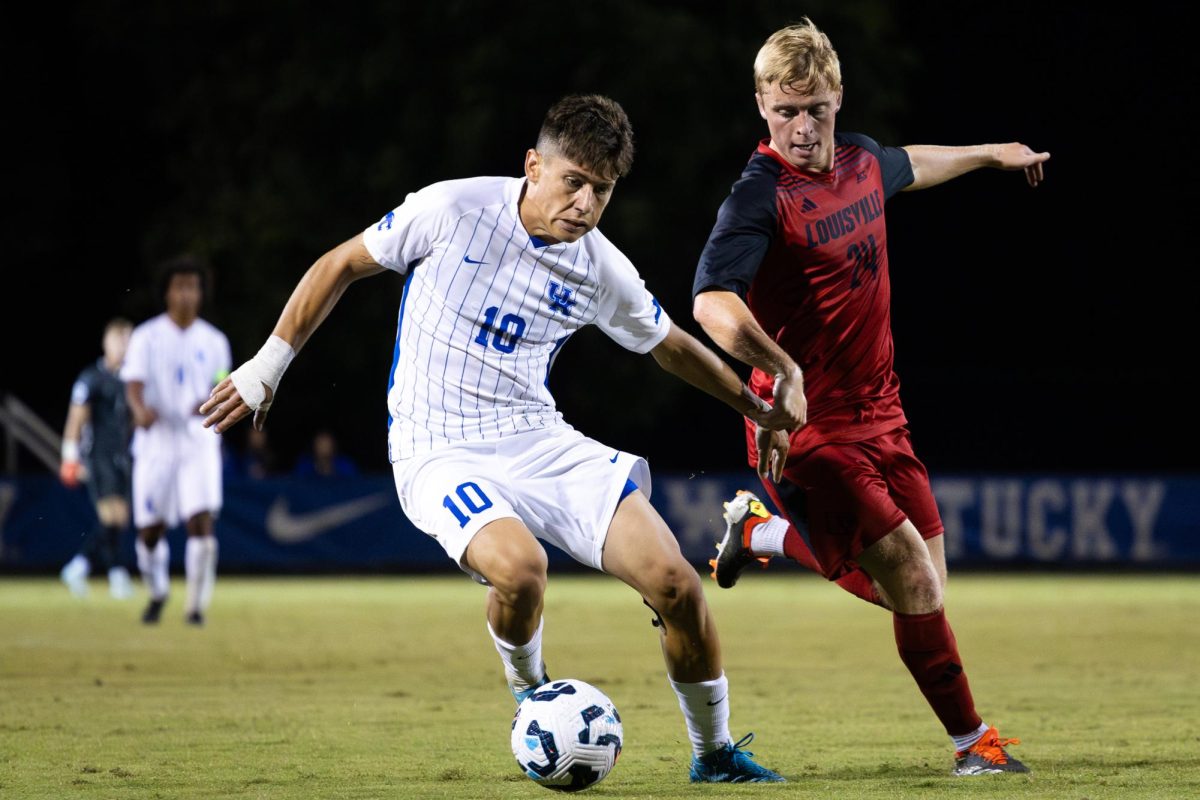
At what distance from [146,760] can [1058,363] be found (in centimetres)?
2586

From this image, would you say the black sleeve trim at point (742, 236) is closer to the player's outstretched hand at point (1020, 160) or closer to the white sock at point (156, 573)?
the player's outstretched hand at point (1020, 160)

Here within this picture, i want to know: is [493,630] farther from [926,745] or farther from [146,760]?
[926,745]

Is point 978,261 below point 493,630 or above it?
above

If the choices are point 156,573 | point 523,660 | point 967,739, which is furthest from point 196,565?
point 967,739

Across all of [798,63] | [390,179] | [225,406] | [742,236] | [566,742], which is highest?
[390,179]

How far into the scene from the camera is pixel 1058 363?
31.1m

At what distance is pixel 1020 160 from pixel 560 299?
2.24m

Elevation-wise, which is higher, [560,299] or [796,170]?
[796,170]

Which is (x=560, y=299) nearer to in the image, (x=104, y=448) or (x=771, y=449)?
(x=771, y=449)

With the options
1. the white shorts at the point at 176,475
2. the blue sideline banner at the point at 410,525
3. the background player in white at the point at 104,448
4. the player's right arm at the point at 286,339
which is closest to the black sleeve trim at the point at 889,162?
the player's right arm at the point at 286,339

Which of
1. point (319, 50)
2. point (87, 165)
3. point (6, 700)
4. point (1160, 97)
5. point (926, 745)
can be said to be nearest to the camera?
point (926, 745)

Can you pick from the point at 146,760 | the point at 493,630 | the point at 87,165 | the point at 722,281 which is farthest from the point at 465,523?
the point at 87,165

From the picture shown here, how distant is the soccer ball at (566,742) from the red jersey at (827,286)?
127 cm

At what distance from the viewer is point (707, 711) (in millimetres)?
6566
